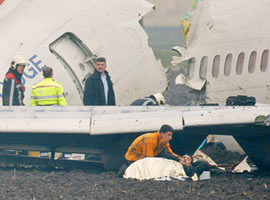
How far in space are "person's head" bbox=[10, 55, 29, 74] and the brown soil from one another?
7.95ft

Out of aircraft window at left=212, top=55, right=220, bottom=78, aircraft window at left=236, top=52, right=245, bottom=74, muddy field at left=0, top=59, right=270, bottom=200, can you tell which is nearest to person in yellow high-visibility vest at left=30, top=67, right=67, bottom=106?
muddy field at left=0, top=59, right=270, bottom=200

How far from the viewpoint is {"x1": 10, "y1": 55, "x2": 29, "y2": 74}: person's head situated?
1355 cm

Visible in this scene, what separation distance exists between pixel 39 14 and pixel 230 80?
360 centimetres

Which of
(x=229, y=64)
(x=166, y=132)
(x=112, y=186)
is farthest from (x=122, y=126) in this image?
(x=229, y=64)

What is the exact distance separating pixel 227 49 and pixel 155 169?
→ 4349 mm

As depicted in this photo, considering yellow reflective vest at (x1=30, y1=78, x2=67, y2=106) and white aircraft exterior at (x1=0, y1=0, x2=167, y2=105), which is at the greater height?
white aircraft exterior at (x1=0, y1=0, x2=167, y2=105)

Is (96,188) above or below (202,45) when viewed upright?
below

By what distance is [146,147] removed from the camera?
37.3ft

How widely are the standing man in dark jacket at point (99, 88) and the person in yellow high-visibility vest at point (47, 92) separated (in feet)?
1.40

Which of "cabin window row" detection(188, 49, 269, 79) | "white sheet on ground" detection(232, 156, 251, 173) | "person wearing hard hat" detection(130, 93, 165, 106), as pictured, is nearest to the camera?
"white sheet on ground" detection(232, 156, 251, 173)

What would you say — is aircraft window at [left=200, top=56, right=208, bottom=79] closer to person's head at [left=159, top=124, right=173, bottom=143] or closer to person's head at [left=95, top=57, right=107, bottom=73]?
person's head at [left=95, top=57, right=107, bottom=73]

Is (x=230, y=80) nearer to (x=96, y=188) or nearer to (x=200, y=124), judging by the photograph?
(x=200, y=124)

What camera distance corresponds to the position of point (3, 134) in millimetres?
12914

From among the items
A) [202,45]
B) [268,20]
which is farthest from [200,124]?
[202,45]
